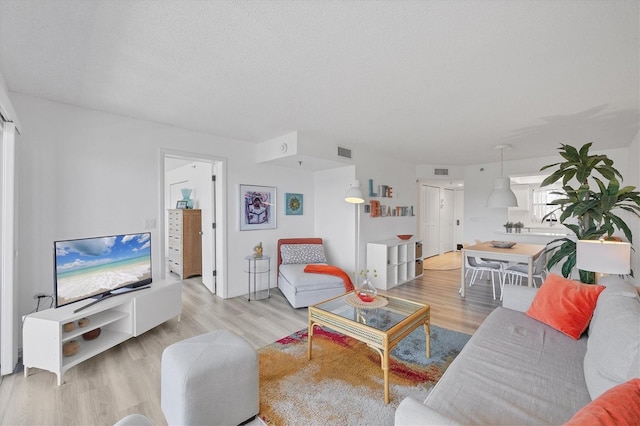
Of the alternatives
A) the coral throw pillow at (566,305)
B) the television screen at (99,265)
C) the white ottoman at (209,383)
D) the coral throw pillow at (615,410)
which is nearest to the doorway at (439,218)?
the coral throw pillow at (566,305)

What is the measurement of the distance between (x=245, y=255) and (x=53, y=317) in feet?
7.88

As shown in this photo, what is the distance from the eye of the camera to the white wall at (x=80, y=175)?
2.64m

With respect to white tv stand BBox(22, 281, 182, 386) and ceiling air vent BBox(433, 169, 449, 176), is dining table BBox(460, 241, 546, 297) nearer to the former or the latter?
ceiling air vent BBox(433, 169, 449, 176)

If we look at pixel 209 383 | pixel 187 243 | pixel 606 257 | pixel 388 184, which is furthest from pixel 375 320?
pixel 187 243

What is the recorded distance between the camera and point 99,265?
2656 millimetres

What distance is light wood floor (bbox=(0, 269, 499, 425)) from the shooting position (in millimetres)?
1863

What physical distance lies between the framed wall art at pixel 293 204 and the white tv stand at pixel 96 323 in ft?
7.27

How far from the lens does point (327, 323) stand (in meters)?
2.29

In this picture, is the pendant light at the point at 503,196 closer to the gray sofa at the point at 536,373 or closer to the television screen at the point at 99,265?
the gray sofa at the point at 536,373

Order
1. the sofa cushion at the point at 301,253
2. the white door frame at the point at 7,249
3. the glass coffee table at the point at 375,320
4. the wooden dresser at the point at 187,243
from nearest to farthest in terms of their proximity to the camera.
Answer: the glass coffee table at the point at 375,320
the white door frame at the point at 7,249
the sofa cushion at the point at 301,253
the wooden dresser at the point at 187,243

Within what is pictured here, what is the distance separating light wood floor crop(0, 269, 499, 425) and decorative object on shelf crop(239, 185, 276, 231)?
1.13 m

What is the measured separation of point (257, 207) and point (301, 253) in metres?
1.04

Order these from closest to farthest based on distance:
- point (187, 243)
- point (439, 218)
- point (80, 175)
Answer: point (80, 175) < point (187, 243) < point (439, 218)

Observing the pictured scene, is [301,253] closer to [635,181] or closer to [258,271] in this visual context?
[258,271]
